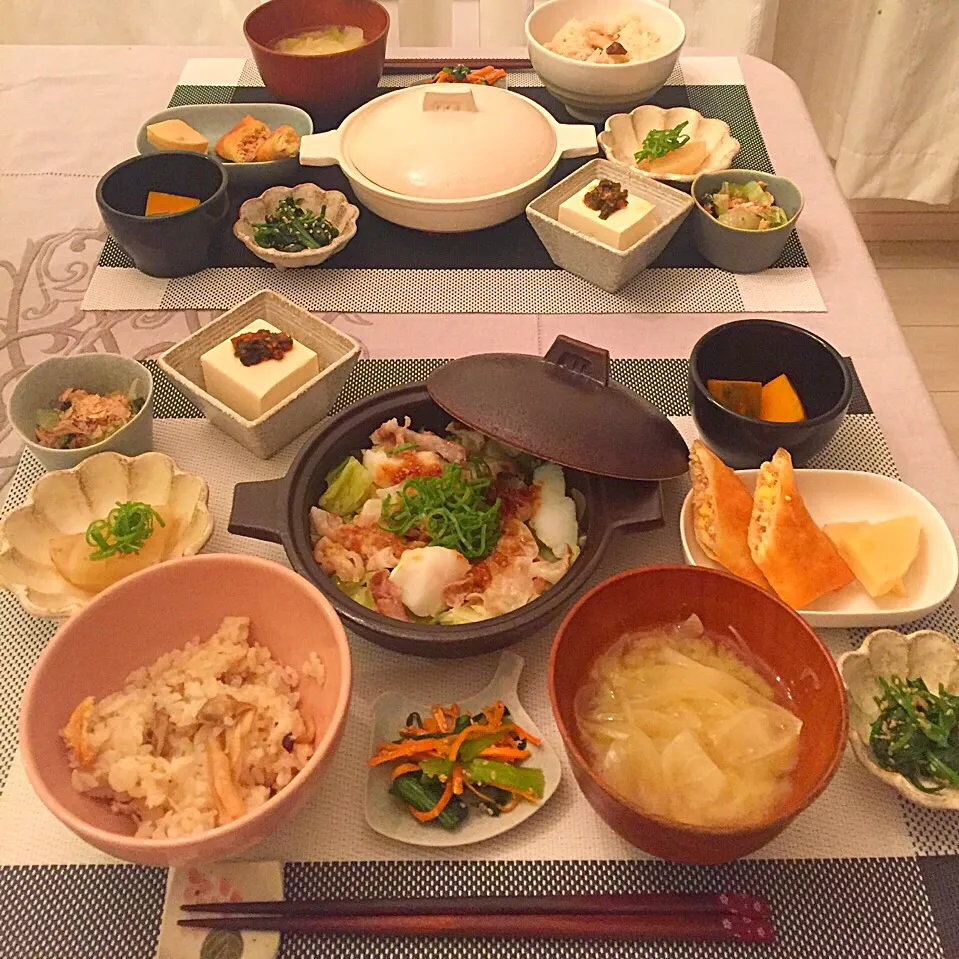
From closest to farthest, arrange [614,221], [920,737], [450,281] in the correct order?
1. [920,737]
2. [614,221]
3. [450,281]

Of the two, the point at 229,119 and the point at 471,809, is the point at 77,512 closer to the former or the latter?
the point at 471,809

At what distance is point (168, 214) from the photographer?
155 cm

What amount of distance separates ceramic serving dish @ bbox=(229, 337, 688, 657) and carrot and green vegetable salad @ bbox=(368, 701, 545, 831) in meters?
0.09

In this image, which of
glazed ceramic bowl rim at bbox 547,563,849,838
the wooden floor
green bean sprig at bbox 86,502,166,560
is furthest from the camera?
the wooden floor

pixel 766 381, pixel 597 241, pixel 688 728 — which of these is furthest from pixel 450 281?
pixel 688 728

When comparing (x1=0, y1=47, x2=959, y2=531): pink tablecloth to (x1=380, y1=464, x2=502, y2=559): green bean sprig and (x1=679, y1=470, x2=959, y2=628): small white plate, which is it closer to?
(x1=679, y1=470, x2=959, y2=628): small white plate

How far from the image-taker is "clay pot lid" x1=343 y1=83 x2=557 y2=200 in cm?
159

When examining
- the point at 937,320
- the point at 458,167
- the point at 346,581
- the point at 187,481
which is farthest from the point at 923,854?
the point at 937,320

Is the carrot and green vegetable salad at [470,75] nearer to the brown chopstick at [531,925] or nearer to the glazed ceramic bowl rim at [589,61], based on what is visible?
the glazed ceramic bowl rim at [589,61]

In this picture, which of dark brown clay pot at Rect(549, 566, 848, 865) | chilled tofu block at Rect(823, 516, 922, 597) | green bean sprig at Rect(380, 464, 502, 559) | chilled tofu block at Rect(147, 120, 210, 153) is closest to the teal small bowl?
chilled tofu block at Rect(823, 516, 922, 597)

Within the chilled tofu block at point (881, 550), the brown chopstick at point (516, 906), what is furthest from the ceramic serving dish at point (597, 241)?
the brown chopstick at point (516, 906)

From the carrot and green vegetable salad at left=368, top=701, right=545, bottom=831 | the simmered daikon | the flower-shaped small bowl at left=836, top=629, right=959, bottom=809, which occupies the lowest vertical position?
the carrot and green vegetable salad at left=368, top=701, right=545, bottom=831

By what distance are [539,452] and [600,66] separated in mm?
1191

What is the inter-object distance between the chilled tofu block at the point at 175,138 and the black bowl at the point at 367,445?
0.91 meters
